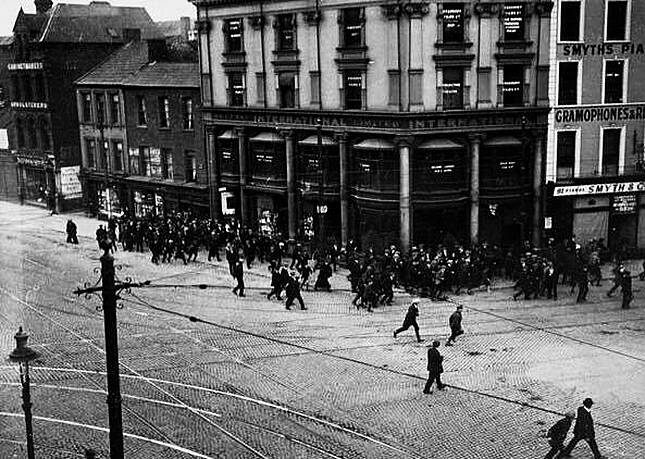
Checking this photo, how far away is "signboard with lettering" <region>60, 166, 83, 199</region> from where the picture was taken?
177ft

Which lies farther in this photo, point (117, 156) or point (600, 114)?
point (117, 156)

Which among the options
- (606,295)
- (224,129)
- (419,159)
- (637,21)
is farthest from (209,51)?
(606,295)

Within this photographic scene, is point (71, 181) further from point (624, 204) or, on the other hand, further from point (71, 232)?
point (624, 204)

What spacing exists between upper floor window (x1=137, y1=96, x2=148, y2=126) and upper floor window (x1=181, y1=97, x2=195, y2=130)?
3932mm

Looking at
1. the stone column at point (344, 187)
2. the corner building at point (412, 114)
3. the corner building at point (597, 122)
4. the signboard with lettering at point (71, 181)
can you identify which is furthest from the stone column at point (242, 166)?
the signboard with lettering at point (71, 181)

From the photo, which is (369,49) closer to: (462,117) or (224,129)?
(462,117)

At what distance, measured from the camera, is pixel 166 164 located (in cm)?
4897

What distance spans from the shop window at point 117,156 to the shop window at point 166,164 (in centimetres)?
513

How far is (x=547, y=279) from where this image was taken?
30.9 metres

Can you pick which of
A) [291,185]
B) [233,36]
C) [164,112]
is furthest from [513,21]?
[164,112]

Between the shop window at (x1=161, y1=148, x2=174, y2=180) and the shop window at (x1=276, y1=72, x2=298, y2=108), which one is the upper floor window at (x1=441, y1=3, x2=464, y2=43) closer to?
the shop window at (x1=276, y1=72, x2=298, y2=108)

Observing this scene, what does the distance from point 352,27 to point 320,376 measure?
1904 centimetres

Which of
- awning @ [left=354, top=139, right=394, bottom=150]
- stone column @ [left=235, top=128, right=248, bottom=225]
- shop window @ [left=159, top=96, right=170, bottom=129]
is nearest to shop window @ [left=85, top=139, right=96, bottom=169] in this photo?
shop window @ [left=159, top=96, right=170, bottom=129]

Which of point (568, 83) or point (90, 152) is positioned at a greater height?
point (568, 83)
